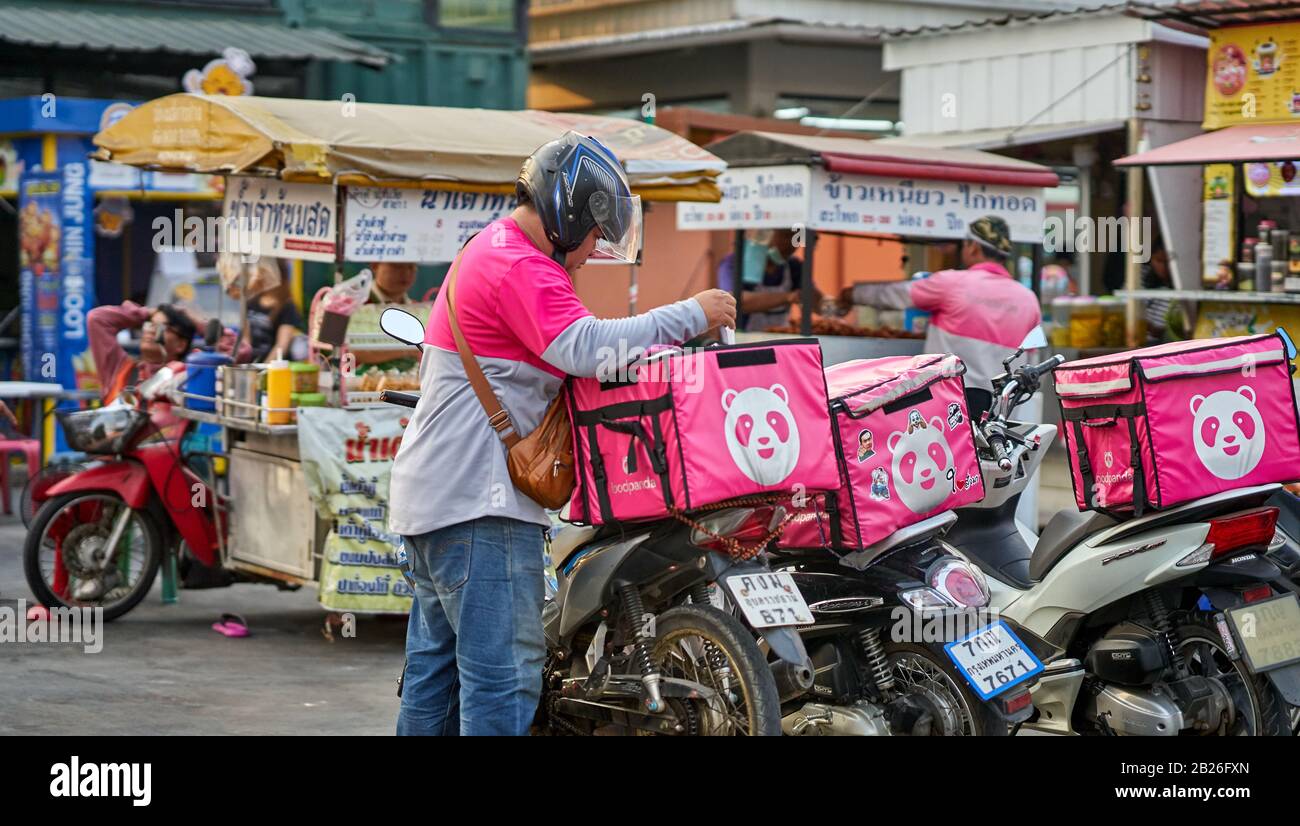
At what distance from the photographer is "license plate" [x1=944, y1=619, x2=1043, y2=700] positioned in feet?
17.0

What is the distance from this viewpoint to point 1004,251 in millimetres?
9070

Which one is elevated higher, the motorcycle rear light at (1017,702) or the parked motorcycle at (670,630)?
the parked motorcycle at (670,630)

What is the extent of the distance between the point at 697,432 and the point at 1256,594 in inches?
82.7

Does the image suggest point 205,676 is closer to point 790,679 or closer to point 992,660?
point 790,679

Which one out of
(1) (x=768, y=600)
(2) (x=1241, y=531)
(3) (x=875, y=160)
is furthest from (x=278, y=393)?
(2) (x=1241, y=531)

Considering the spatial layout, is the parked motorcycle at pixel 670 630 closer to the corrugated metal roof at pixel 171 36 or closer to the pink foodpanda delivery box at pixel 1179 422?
→ the pink foodpanda delivery box at pixel 1179 422

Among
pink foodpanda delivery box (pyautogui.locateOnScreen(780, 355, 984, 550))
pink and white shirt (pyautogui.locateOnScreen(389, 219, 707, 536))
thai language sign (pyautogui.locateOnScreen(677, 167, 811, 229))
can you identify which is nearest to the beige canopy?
thai language sign (pyautogui.locateOnScreen(677, 167, 811, 229))

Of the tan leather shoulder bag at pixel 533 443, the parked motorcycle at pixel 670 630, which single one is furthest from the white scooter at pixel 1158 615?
the tan leather shoulder bag at pixel 533 443

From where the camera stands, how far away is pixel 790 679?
16.3 feet

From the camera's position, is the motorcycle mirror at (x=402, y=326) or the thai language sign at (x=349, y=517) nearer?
the motorcycle mirror at (x=402, y=326)

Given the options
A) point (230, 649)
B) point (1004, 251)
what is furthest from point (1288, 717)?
point (230, 649)

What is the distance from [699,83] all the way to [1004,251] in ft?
38.7

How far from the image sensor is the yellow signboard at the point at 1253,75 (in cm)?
1177

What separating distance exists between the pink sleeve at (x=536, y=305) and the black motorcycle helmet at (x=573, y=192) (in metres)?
Answer: 0.21
